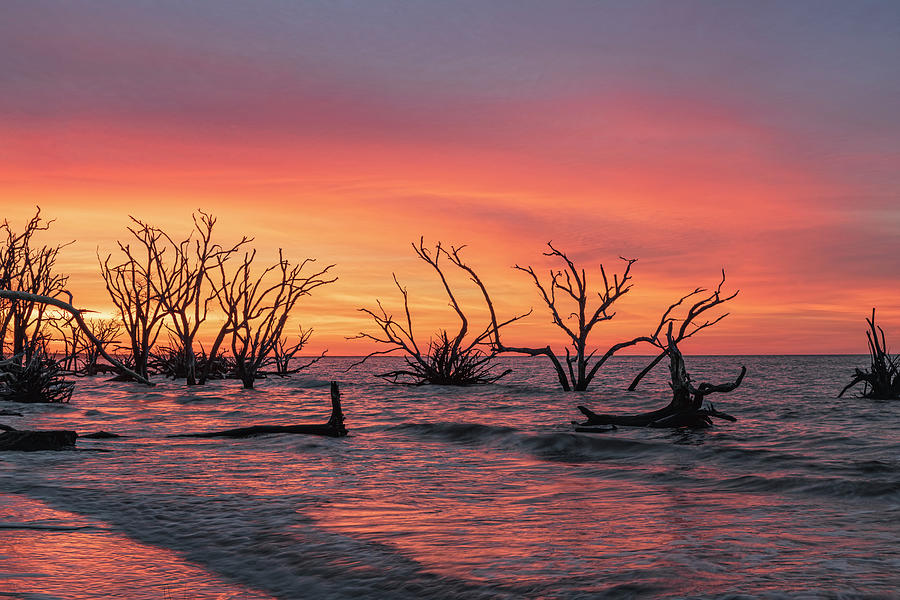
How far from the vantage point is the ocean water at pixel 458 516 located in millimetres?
4402

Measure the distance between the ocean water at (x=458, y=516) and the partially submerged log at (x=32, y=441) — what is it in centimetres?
20

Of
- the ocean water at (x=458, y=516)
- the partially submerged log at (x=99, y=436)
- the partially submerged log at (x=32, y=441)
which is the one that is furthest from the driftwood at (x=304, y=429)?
the partially submerged log at (x=32, y=441)

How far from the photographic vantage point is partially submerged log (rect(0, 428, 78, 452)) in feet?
31.4

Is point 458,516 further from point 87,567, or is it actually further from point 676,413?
point 676,413

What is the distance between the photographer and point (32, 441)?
964 cm

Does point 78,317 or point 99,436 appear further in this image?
point 99,436

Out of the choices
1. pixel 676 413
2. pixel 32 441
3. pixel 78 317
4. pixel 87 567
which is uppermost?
pixel 78 317

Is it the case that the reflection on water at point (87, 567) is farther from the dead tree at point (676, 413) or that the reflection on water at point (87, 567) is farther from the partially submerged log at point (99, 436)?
the dead tree at point (676, 413)

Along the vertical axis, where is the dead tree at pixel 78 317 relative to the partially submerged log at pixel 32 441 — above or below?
above

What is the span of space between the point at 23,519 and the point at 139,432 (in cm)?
745

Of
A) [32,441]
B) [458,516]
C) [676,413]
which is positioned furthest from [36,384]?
[458,516]

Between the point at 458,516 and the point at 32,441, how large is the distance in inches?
244

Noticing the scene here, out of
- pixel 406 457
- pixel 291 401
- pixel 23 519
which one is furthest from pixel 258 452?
pixel 291 401

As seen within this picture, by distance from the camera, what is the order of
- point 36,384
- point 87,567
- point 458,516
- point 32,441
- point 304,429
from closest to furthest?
point 87,567
point 458,516
point 32,441
point 304,429
point 36,384
